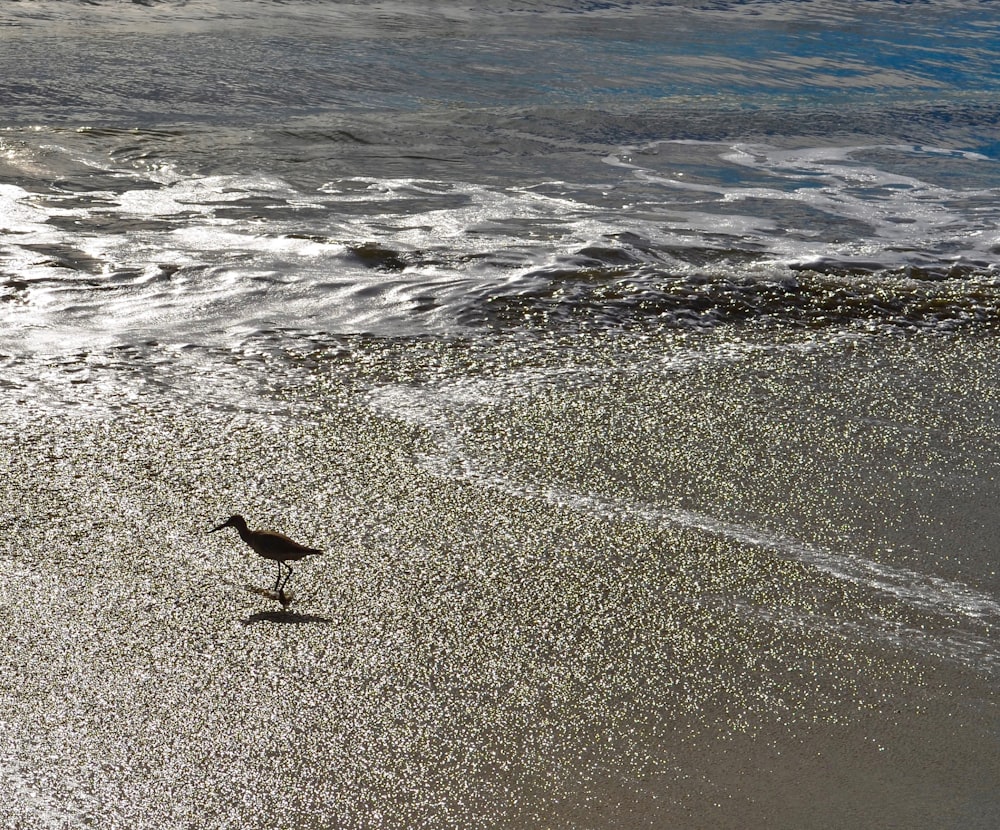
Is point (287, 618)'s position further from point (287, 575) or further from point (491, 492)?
point (491, 492)

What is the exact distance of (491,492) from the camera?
127 inches

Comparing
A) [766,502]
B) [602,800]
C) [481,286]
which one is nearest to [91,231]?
[481,286]

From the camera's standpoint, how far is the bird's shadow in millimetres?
2502

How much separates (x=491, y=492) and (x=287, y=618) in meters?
0.87

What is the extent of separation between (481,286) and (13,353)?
2.14 m

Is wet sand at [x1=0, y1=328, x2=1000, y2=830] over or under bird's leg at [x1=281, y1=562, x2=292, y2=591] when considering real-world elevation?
under

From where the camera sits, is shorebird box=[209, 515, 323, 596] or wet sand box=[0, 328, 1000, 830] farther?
shorebird box=[209, 515, 323, 596]

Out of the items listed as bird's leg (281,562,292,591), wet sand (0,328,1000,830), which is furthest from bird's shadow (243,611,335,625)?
bird's leg (281,562,292,591)

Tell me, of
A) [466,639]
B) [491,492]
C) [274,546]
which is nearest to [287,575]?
[274,546]

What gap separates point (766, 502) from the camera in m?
3.22

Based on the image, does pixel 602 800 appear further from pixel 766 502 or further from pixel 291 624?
pixel 766 502

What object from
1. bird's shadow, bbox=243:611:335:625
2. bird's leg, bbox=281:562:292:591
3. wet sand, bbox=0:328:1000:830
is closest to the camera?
wet sand, bbox=0:328:1000:830

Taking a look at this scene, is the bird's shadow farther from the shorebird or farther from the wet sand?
the shorebird

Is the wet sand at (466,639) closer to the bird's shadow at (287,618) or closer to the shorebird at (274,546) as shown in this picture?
the bird's shadow at (287,618)
